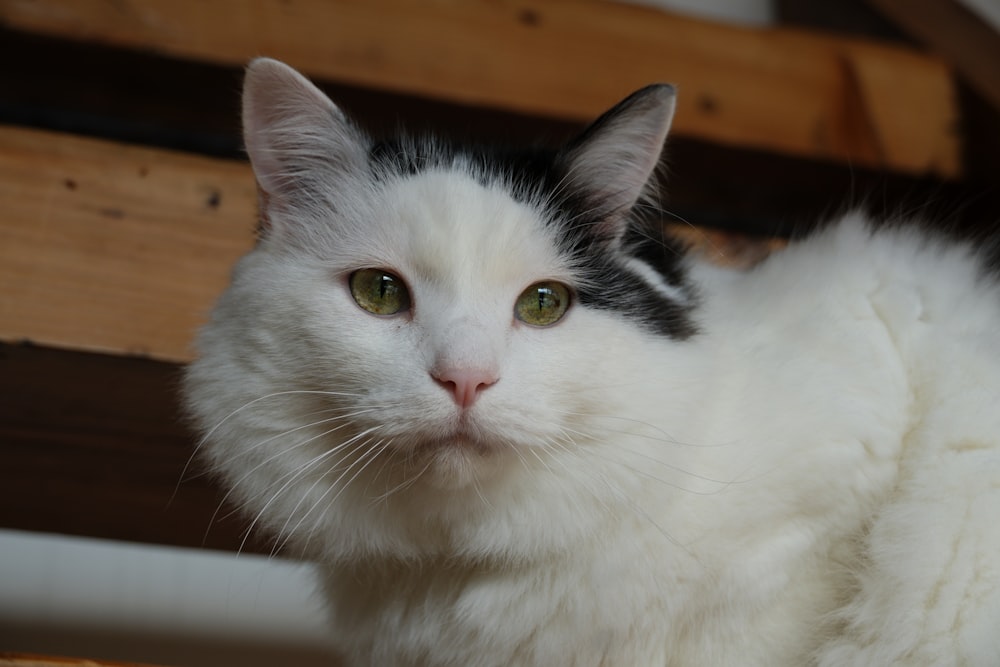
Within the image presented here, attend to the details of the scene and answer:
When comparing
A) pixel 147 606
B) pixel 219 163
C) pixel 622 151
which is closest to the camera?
pixel 622 151

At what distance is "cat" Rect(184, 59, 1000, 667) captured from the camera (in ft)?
4.94

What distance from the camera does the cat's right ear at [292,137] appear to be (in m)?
1.69

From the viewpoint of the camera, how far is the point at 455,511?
1.54 metres

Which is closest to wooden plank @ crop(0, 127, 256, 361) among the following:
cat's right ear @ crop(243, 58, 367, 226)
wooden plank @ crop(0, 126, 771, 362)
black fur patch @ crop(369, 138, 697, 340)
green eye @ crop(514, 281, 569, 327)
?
wooden plank @ crop(0, 126, 771, 362)

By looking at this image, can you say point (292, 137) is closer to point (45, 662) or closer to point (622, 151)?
point (622, 151)

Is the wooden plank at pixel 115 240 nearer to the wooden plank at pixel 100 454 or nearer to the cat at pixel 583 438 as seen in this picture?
the wooden plank at pixel 100 454

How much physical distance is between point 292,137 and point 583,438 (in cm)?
76

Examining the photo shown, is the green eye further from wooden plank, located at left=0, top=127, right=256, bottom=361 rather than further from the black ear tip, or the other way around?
wooden plank, located at left=0, top=127, right=256, bottom=361

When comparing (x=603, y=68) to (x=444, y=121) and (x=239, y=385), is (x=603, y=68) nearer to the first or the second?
(x=444, y=121)

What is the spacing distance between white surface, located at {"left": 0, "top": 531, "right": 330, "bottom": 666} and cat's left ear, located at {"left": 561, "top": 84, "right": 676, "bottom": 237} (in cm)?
151

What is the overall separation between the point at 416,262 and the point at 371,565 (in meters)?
0.55

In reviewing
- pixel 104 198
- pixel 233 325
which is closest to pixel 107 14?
pixel 104 198

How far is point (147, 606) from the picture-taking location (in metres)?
2.88

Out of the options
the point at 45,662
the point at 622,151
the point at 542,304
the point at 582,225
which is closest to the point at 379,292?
the point at 542,304
